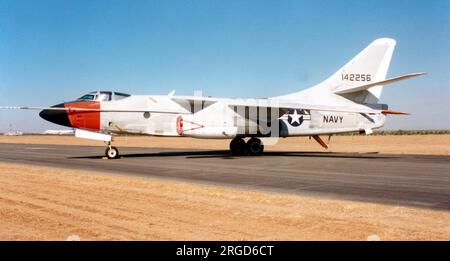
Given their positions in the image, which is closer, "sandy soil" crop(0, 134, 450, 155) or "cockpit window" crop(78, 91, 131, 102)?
"cockpit window" crop(78, 91, 131, 102)

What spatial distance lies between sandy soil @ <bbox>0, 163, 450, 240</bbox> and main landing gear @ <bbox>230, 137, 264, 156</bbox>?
13.4 metres

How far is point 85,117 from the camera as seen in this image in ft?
63.0

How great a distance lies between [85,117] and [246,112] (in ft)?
26.1

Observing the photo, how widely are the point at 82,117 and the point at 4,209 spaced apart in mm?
12490

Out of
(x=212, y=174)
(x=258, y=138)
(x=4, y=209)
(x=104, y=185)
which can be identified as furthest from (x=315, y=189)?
(x=258, y=138)

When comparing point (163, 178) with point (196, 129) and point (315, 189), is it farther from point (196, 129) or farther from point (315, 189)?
point (196, 129)

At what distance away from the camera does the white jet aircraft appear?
19391 millimetres

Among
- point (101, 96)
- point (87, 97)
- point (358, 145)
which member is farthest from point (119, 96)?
point (358, 145)

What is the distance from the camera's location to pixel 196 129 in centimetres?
2028

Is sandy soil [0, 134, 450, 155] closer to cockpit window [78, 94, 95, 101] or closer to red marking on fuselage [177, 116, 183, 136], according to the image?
red marking on fuselage [177, 116, 183, 136]

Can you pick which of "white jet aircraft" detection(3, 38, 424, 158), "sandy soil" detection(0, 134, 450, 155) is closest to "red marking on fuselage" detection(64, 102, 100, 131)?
"white jet aircraft" detection(3, 38, 424, 158)

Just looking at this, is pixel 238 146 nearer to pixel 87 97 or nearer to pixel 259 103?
pixel 259 103

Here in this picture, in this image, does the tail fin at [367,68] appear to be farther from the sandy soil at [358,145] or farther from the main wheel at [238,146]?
the sandy soil at [358,145]

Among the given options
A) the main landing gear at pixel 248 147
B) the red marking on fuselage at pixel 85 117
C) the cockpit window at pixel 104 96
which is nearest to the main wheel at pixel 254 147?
the main landing gear at pixel 248 147
